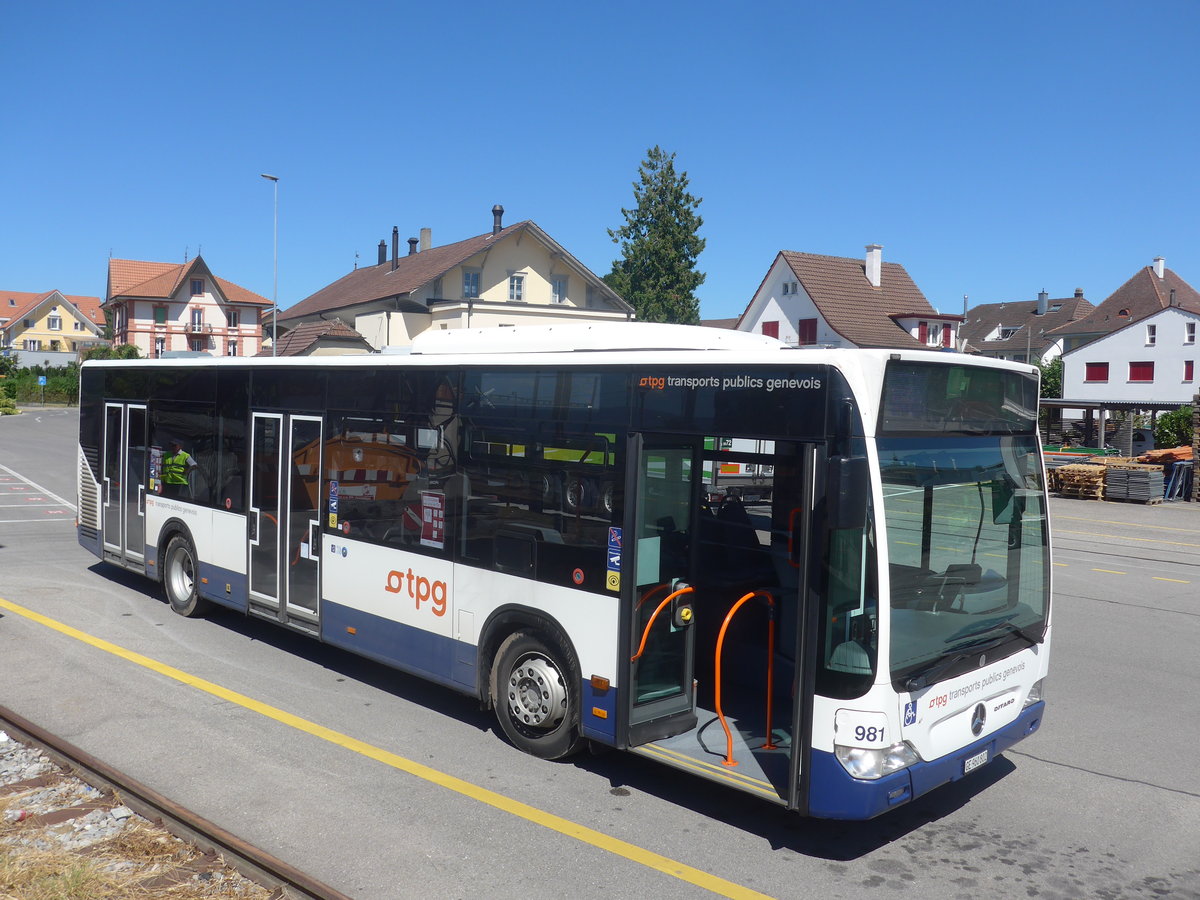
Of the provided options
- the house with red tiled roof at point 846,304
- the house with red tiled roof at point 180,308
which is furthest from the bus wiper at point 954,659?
the house with red tiled roof at point 180,308

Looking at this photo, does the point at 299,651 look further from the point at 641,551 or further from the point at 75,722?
the point at 641,551

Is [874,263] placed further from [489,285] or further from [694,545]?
[694,545]

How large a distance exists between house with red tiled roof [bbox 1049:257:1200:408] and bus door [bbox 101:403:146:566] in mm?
60329

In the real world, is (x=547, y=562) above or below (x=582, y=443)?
below

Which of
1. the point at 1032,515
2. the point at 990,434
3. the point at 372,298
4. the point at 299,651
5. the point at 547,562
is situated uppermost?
the point at 372,298

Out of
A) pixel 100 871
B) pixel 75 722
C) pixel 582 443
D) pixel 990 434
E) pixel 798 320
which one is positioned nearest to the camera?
pixel 100 871

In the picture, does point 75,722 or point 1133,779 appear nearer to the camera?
point 1133,779

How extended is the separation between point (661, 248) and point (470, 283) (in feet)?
63.7

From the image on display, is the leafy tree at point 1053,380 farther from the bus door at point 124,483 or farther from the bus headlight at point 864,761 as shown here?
the bus headlight at point 864,761

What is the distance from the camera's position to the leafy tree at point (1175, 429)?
135 ft

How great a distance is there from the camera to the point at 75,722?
288 inches

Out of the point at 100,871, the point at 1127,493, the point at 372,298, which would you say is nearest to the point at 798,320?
the point at 372,298

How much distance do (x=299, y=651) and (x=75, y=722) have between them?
250 centimetres

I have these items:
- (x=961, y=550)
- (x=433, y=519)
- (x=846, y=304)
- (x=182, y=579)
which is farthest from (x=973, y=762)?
(x=846, y=304)
